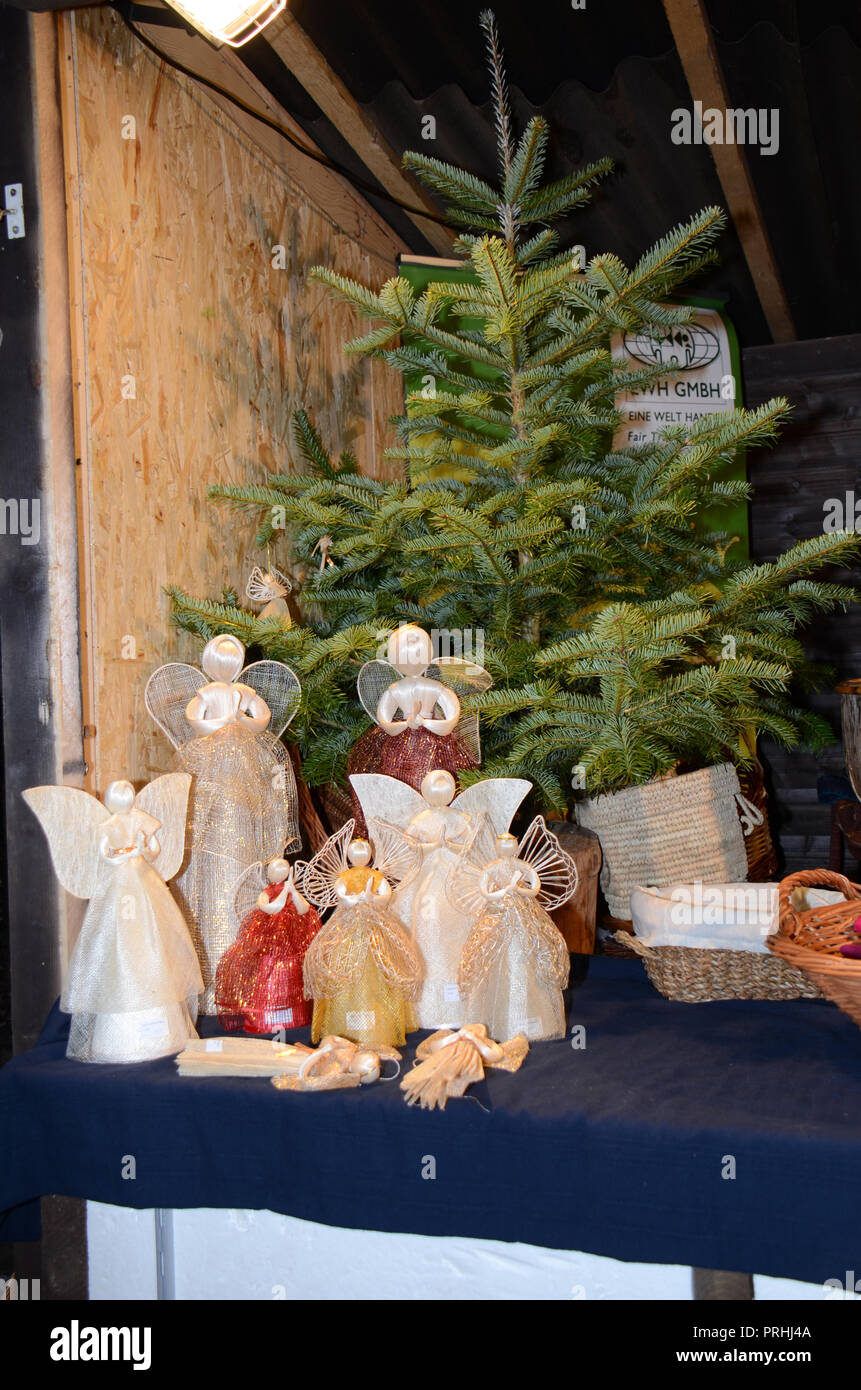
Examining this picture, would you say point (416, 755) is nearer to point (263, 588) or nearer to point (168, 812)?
point (168, 812)

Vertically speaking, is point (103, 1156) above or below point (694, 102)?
below

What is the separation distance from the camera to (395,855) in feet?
5.80

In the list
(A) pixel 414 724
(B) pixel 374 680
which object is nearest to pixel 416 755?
(A) pixel 414 724

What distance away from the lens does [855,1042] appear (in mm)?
1571

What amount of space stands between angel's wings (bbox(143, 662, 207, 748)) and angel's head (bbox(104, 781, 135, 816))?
1.05ft

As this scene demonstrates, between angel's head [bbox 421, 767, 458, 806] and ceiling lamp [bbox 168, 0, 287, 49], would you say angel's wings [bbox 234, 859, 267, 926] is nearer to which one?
angel's head [bbox 421, 767, 458, 806]

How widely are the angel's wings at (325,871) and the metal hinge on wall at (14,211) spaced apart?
128 centimetres

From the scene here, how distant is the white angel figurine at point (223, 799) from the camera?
186 cm

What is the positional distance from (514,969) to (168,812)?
615 millimetres

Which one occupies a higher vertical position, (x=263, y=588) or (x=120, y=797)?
(x=263, y=588)

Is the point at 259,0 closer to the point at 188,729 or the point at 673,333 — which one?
the point at 188,729
